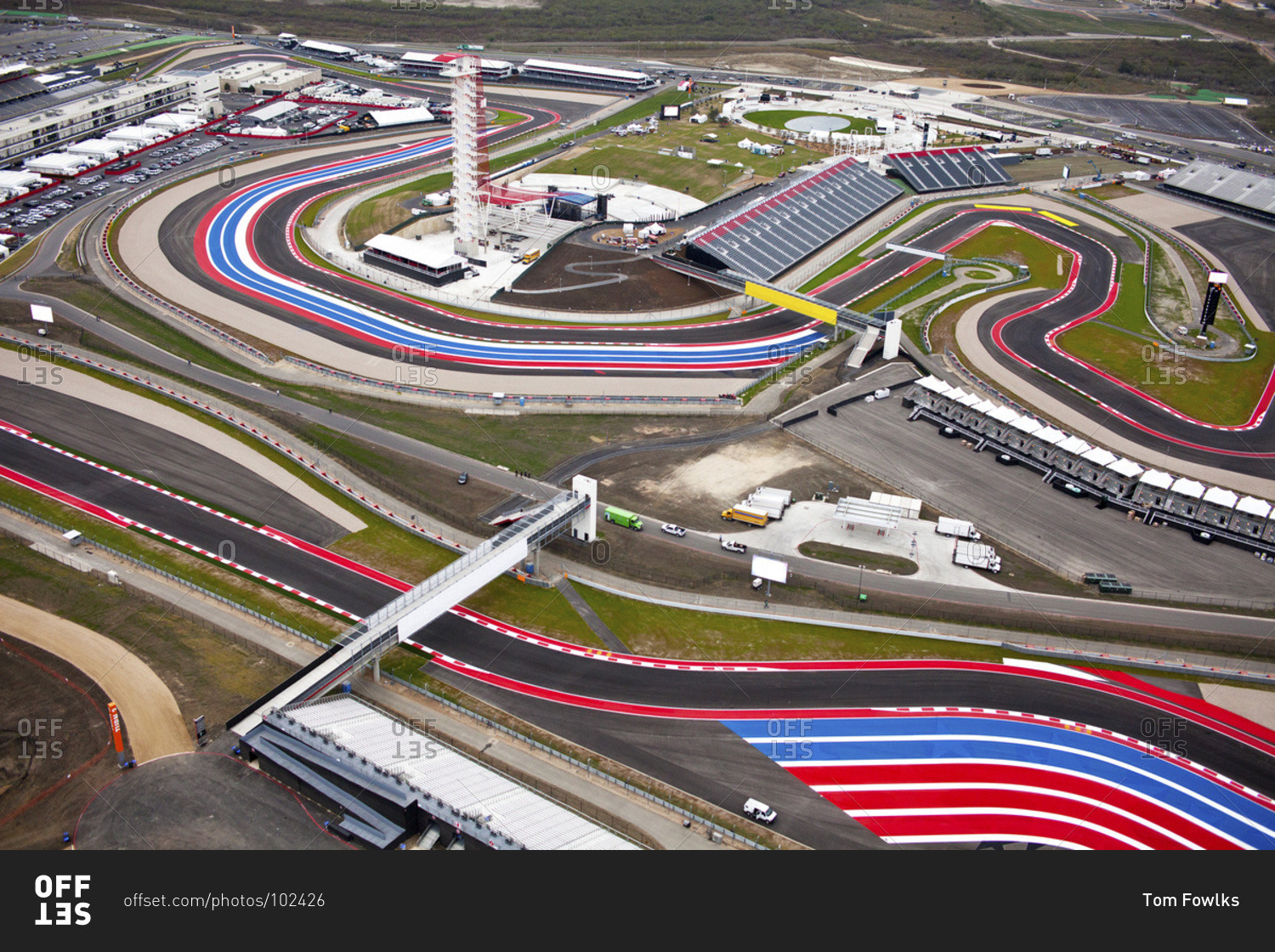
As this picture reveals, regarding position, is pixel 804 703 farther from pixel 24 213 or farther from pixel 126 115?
pixel 126 115

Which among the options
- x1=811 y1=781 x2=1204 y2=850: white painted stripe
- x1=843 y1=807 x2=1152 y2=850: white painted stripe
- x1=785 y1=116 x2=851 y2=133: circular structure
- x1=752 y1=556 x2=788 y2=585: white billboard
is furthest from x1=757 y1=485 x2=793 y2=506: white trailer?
x1=785 y1=116 x2=851 y2=133: circular structure

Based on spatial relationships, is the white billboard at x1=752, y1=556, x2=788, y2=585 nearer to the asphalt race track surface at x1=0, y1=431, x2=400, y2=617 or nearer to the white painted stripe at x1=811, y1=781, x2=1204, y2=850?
the white painted stripe at x1=811, y1=781, x2=1204, y2=850

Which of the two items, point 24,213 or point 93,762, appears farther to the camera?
point 24,213

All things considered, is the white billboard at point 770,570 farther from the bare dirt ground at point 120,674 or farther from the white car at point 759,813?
the bare dirt ground at point 120,674

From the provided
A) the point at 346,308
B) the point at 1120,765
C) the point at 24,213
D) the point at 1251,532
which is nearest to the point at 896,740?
the point at 1120,765

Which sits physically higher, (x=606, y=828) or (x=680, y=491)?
(x=680, y=491)
